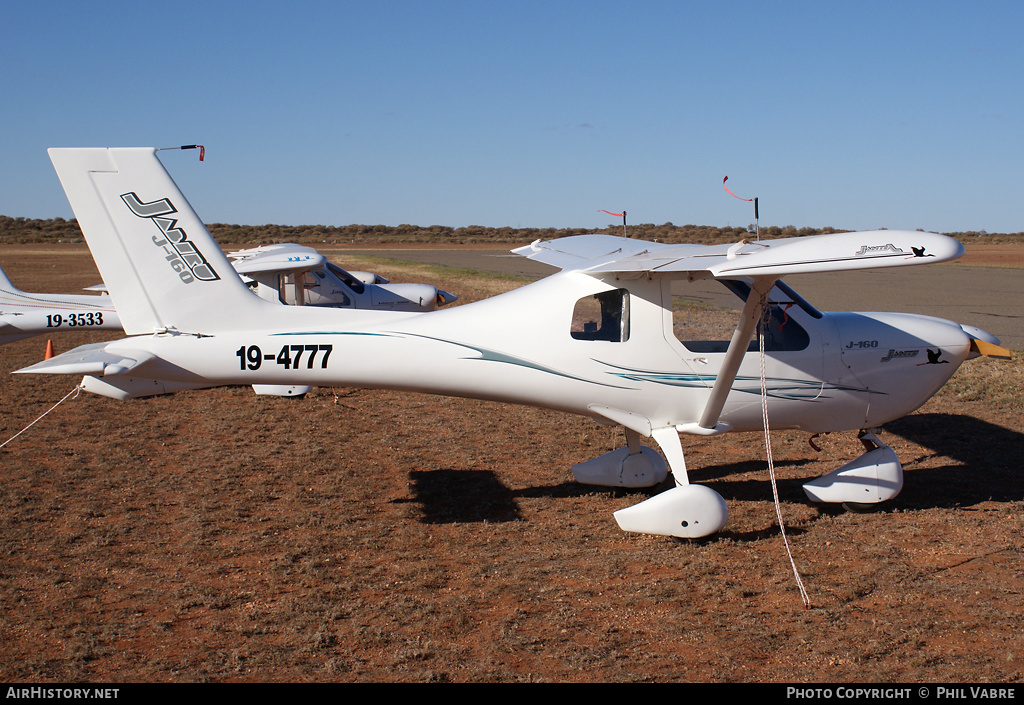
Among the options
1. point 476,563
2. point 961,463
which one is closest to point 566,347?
point 476,563

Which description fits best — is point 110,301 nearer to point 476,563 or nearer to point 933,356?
point 476,563

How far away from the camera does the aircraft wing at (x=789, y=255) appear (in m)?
4.79

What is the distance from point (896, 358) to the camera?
6844 millimetres

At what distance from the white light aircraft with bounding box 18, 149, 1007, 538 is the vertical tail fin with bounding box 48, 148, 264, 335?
0.01m

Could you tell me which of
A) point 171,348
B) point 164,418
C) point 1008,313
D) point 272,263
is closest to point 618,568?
point 171,348

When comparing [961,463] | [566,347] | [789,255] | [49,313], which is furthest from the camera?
[49,313]

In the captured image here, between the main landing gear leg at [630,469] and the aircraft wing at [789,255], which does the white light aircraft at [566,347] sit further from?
the main landing gear leg at [630,469]

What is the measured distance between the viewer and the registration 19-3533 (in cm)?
636

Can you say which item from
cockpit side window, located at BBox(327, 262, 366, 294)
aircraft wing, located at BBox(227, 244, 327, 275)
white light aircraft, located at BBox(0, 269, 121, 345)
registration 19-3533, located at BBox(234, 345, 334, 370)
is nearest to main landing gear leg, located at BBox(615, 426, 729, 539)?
registration 19-3533, located at BBox(234, 345, 334, 370)

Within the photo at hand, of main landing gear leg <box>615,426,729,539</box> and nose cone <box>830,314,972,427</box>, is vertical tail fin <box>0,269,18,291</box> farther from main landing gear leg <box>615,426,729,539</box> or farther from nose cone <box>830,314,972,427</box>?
nose cone <box>830,314,972,427</box>

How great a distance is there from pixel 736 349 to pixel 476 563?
266cm

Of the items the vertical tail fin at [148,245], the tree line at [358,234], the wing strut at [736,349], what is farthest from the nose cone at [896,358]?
the tree line at [358,234]

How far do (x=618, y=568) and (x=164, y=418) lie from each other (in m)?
7.67

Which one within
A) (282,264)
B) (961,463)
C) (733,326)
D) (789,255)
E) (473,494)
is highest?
(789,255)
